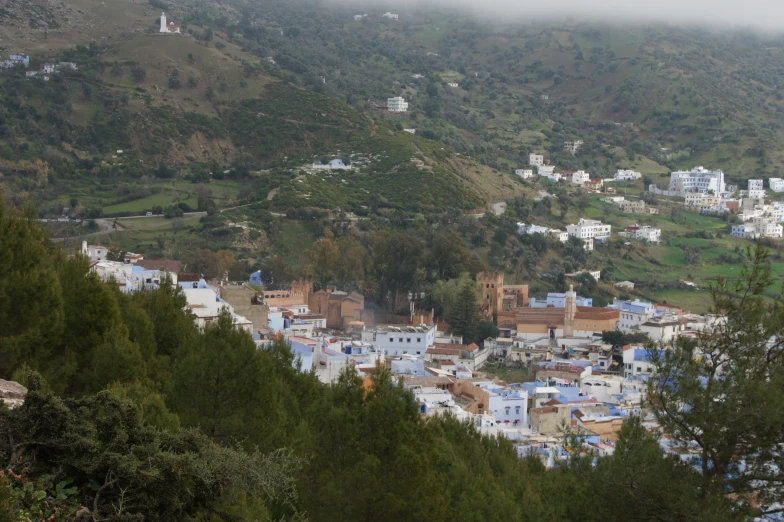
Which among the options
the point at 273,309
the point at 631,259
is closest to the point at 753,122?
the point at 631,259

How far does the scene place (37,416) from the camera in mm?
6598

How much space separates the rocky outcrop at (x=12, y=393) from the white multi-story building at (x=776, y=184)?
228 ft

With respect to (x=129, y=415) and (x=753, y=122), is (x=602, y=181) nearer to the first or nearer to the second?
(x=753, y=122)

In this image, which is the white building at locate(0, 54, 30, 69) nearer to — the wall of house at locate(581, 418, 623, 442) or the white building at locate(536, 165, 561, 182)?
the white building at locate(536, 165, 561, 182)

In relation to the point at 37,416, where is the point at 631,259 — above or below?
below

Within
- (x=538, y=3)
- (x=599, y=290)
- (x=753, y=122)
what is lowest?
(x=599, y=290)

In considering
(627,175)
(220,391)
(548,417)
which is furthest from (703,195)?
(220,391)

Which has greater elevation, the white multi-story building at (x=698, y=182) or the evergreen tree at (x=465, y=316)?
the white multi-story building at (x=698, y=182)

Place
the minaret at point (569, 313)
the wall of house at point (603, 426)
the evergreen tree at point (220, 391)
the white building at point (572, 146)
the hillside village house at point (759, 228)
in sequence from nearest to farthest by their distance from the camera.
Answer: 1. the evergreen tree at point (220, 391)
2. the wall of house at point (603, 426)
3. the minaret at point (569, 313)
4. the hillside village house at point (759, 228)
5. the white building at point (572, 146)

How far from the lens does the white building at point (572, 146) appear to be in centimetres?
8087

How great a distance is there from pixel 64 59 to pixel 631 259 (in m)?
35.7

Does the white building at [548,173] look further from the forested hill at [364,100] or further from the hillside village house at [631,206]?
the hillside village house at [631,206]

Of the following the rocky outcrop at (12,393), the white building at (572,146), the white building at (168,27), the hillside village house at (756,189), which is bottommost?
the hillside village house at (756,189)

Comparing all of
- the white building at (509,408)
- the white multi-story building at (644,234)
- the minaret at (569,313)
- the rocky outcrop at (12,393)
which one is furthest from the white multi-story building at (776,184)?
the rocky outcrop at (12,393)
